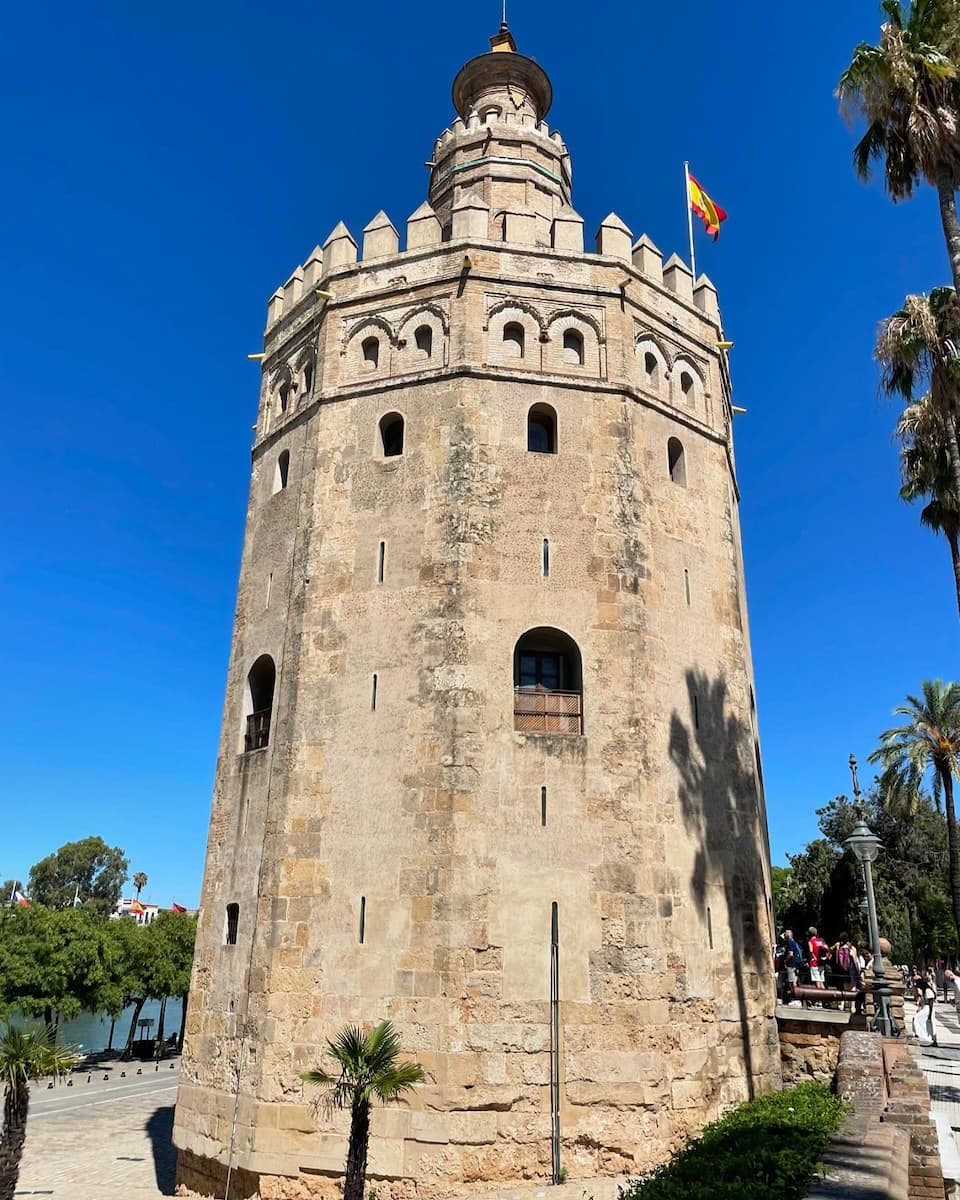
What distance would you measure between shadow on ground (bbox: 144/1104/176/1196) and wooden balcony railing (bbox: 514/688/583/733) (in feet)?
30.9

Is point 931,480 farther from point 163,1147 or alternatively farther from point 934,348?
point 163,1147

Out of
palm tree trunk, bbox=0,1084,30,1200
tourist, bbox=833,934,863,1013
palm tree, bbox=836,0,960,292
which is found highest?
palm tree, bbox=836,0,960,292

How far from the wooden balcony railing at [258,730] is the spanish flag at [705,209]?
14213mm

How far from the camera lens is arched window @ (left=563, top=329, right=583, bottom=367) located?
16016mm

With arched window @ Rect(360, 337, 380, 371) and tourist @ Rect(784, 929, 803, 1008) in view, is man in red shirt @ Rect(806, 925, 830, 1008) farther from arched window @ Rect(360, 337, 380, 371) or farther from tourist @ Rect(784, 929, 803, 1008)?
arched window @ Rect(360, 337, 380, 371)

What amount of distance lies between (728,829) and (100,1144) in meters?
14.5

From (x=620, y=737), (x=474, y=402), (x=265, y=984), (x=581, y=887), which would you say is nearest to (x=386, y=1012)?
(x=265, y=984)

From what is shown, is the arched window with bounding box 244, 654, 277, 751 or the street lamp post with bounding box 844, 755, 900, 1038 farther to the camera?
the arched window with bounding box 244, 654, 277, 751

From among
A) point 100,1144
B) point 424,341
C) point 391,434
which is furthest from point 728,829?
point 100,1144

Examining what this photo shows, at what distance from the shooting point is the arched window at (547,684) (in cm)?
1402

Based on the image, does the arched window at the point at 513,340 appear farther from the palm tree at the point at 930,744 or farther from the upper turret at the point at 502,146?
the palm tree at the point at 930,744

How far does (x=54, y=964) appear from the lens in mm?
33188

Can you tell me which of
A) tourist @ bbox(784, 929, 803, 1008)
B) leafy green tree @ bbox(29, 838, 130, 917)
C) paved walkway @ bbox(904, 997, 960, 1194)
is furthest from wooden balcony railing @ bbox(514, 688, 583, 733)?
leafy green tree @ bbox(29, 838, 130, 917)

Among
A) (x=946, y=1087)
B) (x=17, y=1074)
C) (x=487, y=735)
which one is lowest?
(x=946, y=1087)
